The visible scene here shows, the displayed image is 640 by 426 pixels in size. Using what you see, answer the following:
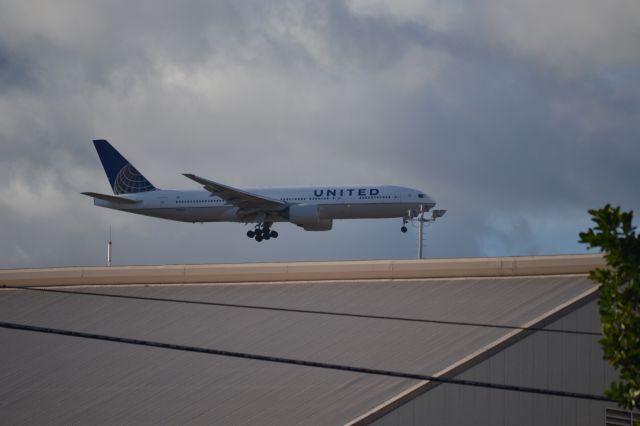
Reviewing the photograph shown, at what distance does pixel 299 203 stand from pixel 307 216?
1.24 m

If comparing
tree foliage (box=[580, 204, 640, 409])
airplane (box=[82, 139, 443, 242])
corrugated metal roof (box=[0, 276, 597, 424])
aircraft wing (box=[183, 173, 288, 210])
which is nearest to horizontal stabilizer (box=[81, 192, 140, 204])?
airplane (box=[82, 139, 443, 242])

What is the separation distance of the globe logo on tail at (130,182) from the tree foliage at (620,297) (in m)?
53.2

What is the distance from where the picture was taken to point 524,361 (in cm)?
2745

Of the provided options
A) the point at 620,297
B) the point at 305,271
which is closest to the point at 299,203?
the point at 305,271

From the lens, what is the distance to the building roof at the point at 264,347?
2847cm

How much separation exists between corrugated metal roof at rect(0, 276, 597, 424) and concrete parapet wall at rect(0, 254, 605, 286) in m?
0.27

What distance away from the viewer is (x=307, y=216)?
5722cm

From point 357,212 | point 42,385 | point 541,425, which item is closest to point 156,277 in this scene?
point 42,385

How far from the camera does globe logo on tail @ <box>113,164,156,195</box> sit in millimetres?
65750

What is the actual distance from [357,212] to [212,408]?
2817cm

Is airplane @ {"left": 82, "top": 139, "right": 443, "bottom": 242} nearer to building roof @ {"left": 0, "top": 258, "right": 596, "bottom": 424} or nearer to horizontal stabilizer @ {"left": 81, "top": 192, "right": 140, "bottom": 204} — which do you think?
horizontal stabilizer @ {"left": 81, "top": 192, "right": 140, "bottom": 204}

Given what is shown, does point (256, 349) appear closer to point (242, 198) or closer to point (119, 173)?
point (242, 198)

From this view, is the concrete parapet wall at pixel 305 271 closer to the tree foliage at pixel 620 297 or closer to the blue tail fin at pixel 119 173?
the tree foliage at pixel 620 297

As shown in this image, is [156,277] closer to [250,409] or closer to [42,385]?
[42,385]
